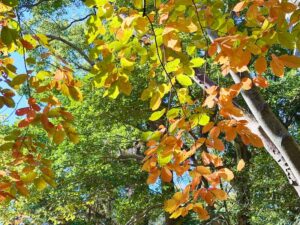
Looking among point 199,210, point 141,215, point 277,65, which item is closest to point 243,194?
point 141,215

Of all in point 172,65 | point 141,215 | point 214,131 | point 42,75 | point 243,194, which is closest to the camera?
point 172,65

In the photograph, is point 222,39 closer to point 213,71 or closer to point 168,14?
point 168,14

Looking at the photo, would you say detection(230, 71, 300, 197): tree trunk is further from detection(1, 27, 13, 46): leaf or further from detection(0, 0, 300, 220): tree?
detection(1, 27, 13, 46): leaf

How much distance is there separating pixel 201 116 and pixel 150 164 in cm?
26

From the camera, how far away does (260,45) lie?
124cm

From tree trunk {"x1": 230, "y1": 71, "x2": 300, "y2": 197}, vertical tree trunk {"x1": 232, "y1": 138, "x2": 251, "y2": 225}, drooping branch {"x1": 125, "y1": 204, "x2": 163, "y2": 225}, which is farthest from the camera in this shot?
Result: drooping branch {"x1": 125, "y1": 204, "x2": 163, "y2": 225}

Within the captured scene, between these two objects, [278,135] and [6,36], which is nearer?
[6,36]

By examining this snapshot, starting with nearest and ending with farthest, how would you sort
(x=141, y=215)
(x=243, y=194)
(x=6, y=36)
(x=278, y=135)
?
1. (x=6, y=36)
2. (x=278, y=135)
3. (x=243, y=194)
4. (x=141, y=215)

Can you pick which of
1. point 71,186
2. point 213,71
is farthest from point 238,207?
point 71,186

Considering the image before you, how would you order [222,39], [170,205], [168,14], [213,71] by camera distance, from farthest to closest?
[213,71] → [170,205] → [168,14] → [222,39]

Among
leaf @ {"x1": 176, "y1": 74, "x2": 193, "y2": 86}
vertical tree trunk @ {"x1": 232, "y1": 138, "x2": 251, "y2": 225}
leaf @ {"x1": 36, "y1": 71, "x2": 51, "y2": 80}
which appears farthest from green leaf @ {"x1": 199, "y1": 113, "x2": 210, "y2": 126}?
vertical tree trunk @ {"x1": 232, "y1": 138, "x2": 251, "y2": 225}

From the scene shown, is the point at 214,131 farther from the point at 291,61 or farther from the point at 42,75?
the point at 42,75

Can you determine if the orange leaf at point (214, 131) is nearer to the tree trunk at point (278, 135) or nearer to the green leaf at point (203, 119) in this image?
the green leaf at point (203, 119)

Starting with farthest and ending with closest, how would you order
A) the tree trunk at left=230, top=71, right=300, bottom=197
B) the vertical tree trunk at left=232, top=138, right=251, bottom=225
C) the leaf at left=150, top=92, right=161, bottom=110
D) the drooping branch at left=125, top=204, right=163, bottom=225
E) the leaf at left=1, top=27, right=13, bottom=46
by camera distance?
the drooping branch at left=125, top=204, right=163, bottom=225 < the vertical tree trunk at left=232, top=138, right=251, bottom=225 < the tree trunk at left=230, top=71, right=300, bottom=197 < the leaf at left=150, top=92, right=161, bottom=110 < the leaf at left=1, top=27, right=13, bottom=46
